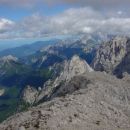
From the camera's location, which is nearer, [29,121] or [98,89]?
[29,121]

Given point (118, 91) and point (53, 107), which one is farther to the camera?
point (118, 91)

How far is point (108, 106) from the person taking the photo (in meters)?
61.4

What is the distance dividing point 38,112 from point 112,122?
38.5 feet

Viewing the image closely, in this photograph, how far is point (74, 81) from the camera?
102875 millimetres

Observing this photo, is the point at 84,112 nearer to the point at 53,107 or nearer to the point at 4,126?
the point at 53,107

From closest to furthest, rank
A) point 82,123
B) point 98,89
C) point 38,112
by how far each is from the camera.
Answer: point 82,123, point 38,112, point 98,89

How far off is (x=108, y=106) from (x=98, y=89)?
12987 millimetres

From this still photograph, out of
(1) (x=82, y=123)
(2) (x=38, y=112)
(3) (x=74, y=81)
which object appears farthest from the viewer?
(3) (x=74, y=81)

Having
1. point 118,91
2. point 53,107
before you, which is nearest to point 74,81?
point 118,91

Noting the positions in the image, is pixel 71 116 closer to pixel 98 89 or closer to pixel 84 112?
pixel 84 112

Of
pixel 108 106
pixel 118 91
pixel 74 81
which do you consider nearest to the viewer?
pixel 108 106

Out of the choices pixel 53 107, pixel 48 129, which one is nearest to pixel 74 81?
pixel 53 107

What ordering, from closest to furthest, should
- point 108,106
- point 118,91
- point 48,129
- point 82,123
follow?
point 48,129
point 82,123
point 108,106
point 118,91

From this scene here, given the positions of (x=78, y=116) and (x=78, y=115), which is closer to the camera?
(x=78, y=116)
